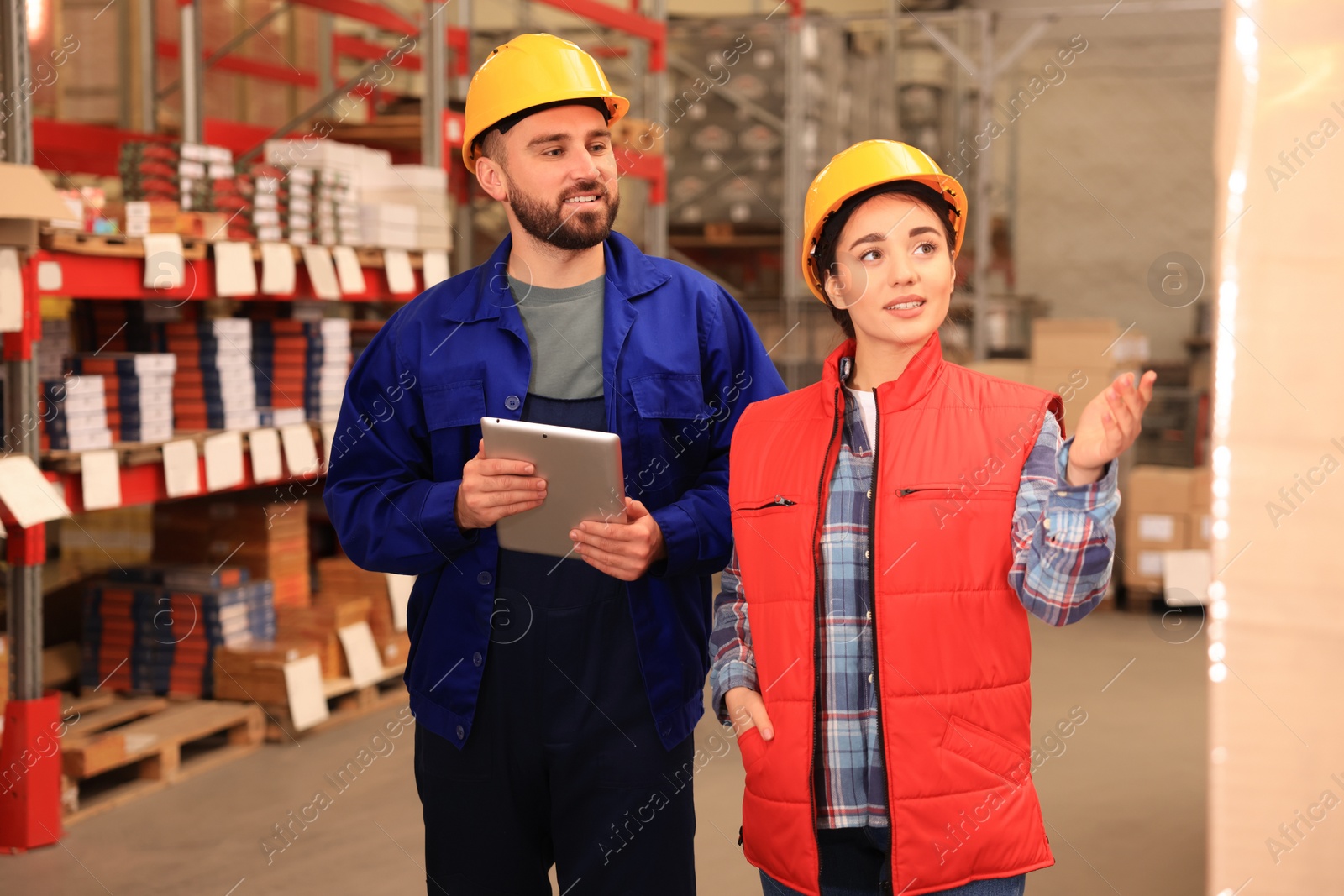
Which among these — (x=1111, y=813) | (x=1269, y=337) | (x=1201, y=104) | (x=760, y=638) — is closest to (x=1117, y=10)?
(x=1201, y=104)

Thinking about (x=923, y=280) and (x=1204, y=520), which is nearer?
(x=923, y=280)

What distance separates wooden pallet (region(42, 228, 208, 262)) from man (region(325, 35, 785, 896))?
212 centimetres

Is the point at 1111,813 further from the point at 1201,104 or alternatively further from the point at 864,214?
the point at 1201,104

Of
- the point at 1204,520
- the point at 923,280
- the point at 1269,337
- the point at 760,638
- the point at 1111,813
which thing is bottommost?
the point at 1111,813

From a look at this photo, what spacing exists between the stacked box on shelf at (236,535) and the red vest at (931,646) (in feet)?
12.8

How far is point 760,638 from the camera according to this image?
5.65 ft

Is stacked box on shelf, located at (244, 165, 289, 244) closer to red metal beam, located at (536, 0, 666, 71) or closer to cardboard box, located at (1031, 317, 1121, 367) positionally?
red metal beam, located at (536, 0, 666, 71)

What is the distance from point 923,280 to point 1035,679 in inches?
174

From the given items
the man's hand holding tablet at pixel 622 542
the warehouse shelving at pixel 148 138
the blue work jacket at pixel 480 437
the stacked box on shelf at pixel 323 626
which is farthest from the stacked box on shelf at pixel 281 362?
the man's hand holding tablet at pixel 622 542

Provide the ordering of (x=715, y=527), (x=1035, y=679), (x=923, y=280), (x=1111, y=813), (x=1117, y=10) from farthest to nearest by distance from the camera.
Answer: (x=1117, y=10)
(x=1035, y=679)
(x=1111, y=813)
(x=715, y=527)
(x=923, y=280)

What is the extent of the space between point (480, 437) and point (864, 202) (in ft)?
2.74

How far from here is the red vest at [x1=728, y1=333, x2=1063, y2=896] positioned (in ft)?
5.17

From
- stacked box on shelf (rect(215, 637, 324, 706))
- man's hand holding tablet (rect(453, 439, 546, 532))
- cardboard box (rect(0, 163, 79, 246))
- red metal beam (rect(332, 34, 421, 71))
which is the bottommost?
stacked box on shelf (rect(215, 637, 324, 706))

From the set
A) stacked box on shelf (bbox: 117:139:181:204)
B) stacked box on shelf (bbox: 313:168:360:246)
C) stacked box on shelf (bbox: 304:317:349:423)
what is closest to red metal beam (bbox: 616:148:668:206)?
stacked box on shelf (bbox: 313:168:360:246)
